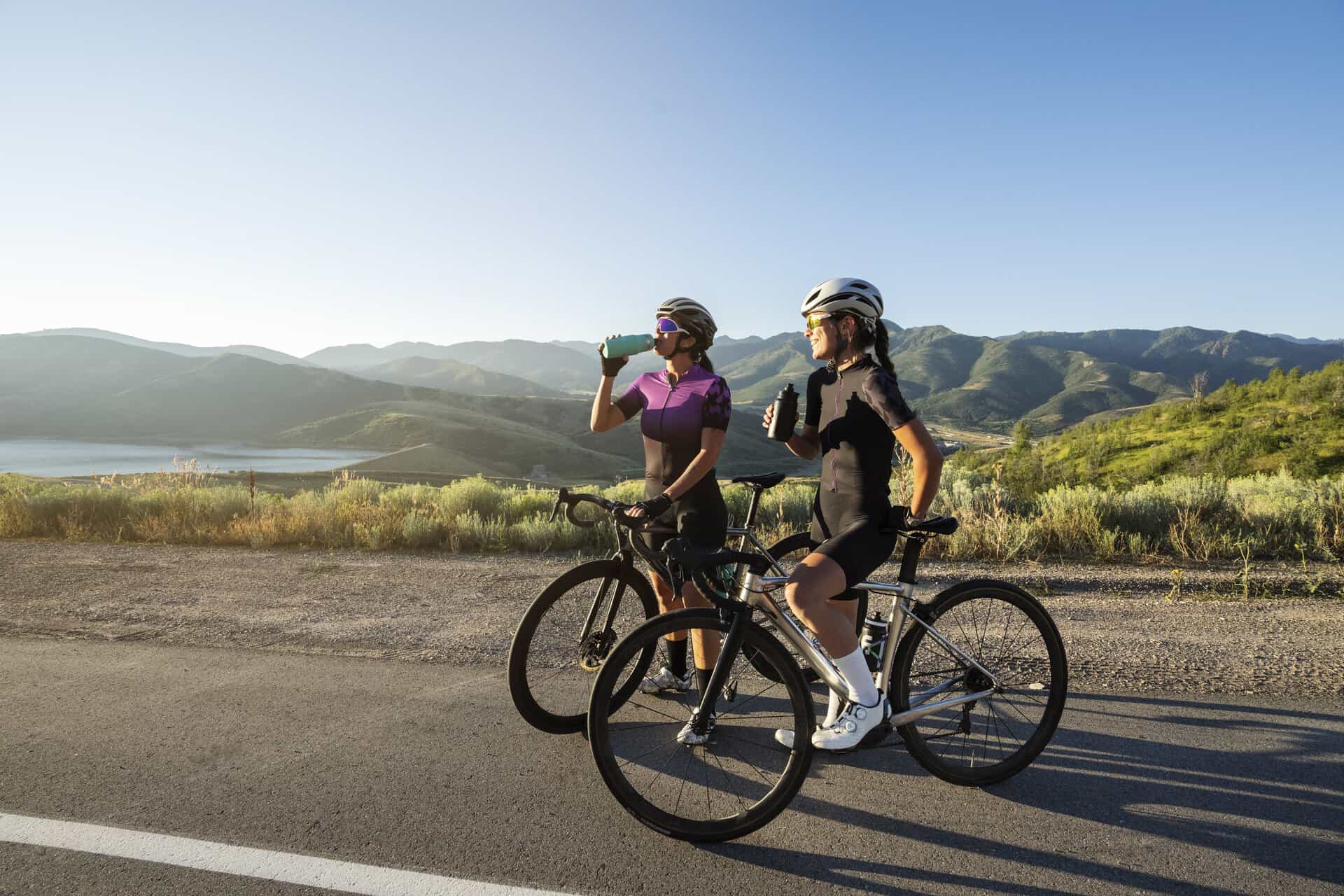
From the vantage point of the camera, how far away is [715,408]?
3840mm

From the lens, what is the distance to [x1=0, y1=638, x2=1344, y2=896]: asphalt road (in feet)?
8.58

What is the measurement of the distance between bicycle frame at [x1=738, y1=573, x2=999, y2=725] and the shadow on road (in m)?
0.40

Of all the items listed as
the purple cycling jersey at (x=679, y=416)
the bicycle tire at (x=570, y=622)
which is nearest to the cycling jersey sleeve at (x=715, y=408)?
the purple cycling jersey at (x=679, y=416)

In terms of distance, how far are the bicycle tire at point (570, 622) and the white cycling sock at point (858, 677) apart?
900 mm

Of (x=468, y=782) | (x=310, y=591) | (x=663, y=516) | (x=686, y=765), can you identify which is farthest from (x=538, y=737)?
(x=310, y=591)

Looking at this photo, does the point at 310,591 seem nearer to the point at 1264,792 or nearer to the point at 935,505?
the point at 1264,792

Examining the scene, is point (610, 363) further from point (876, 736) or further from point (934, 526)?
point (876, 736)

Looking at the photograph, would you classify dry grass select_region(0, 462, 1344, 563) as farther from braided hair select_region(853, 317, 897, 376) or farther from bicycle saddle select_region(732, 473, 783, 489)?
braided hair select_region(853, 317, 897, 376)

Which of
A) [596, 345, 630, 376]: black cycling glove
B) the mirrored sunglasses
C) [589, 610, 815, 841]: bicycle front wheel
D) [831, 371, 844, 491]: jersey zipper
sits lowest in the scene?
[589, 610, 815, 841]: bicycle front wheel

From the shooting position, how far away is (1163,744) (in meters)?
3.58

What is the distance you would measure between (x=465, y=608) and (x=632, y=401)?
3068mm

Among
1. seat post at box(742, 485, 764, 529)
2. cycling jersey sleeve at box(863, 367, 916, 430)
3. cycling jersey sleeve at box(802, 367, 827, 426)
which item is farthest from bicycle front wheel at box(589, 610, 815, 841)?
cycling jersey sleeve at box(802, 367, 827, 426)

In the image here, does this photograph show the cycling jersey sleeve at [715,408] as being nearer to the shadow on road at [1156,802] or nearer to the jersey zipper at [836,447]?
the jersey zipper at [836,447]

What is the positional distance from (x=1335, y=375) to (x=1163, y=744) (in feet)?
138
